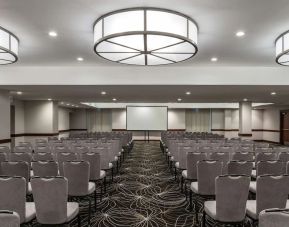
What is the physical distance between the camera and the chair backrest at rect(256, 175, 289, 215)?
304 centimetres

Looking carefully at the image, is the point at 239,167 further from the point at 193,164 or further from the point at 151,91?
the point at 151,91

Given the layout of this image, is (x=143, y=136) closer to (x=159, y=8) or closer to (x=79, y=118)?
(x=79, y=118)

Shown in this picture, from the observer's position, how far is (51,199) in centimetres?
305

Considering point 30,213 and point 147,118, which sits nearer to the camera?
point 30,213

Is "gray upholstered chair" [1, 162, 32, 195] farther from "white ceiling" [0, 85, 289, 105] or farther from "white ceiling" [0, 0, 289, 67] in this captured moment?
"white ceiling" [0, 85, 289, 105]

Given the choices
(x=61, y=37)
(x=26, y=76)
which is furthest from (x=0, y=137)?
(x=61, y=37)

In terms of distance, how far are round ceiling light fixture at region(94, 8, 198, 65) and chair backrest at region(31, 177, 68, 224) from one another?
262 centimetres

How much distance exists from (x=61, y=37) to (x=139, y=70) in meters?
3.61

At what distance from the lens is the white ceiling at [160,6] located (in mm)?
4219

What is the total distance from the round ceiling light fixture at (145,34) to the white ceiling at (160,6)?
0.47 ft

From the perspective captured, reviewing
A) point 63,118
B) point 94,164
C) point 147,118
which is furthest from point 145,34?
point 63,118

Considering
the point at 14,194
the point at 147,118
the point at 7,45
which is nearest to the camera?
the point at 14,194

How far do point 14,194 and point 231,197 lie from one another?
2608 mm

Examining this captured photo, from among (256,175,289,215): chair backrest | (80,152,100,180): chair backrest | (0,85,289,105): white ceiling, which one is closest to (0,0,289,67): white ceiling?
(0,85,289,105): white ceiling
